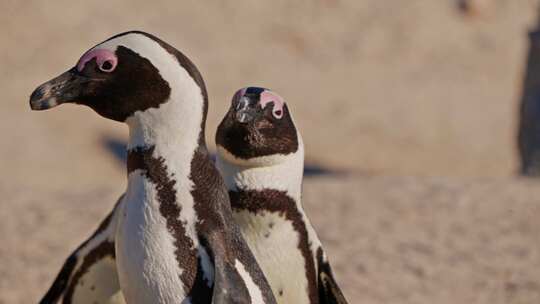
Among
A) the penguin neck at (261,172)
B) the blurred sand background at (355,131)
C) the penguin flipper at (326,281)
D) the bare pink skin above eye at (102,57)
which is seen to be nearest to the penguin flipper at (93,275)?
the penguin neck at (261,172)

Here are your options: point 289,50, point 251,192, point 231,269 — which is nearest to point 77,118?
point 289,50

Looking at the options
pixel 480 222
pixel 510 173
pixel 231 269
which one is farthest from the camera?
pixel 510 173

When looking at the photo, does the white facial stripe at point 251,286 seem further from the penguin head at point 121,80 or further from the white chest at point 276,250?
the white chest at point 276,250

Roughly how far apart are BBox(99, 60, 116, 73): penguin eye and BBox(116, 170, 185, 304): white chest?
0.27 metres

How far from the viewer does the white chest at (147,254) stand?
3035 mm

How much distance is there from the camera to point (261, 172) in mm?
3893

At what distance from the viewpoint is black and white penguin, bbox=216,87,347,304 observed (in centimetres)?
386

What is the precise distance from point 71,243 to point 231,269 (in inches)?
167

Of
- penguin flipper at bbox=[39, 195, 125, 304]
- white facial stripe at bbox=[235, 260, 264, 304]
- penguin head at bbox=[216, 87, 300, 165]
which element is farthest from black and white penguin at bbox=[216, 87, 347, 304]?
Answer: white facial stripe at bbox=[235, 260, 264, 304]

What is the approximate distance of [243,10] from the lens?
1598cm

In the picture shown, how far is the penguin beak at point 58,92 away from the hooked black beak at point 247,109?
77cm

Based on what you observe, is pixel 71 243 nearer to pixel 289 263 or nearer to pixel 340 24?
pixel 289 263

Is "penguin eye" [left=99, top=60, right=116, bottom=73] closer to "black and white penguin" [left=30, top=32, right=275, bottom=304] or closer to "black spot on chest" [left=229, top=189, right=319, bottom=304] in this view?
"black and white penguin" [left=30, top=32, right=275, bottom=304]

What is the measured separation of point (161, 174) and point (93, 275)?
0.90 m
